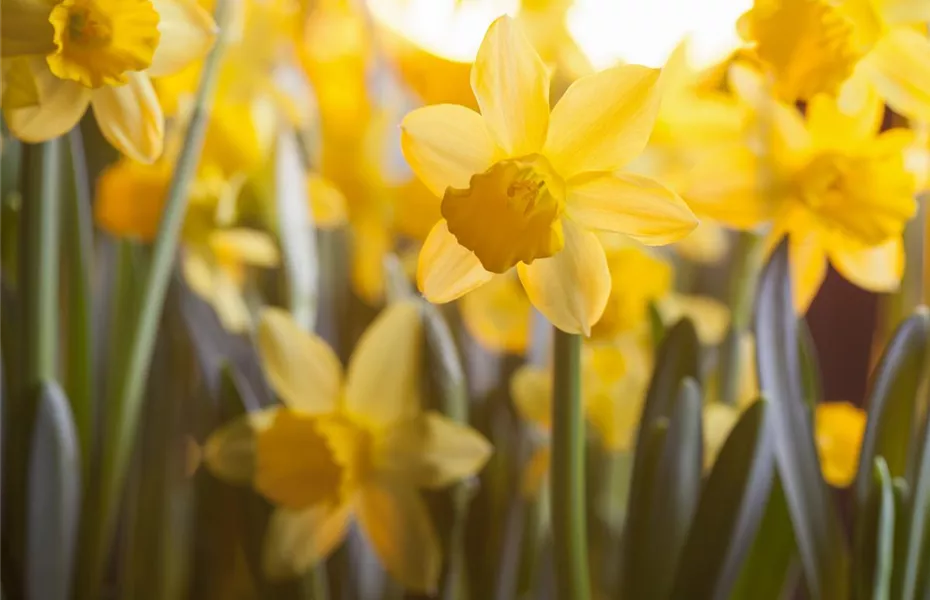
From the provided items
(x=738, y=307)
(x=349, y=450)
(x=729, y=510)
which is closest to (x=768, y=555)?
(x=729, y=510)

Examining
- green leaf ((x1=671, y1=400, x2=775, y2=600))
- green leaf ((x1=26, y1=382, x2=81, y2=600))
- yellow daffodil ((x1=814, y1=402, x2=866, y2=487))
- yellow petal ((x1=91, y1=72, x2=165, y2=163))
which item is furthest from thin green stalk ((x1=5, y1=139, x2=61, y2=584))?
yellow daffodil ((x1=814, y1=402, x2=866, y2=487))

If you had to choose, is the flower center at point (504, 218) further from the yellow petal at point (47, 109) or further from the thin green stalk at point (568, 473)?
the yellow petal at point (47, 109)

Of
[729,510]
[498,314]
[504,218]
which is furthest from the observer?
[498,314]

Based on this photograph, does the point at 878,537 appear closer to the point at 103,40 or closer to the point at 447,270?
the point at 447,270

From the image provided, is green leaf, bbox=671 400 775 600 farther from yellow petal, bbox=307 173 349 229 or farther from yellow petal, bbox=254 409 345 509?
yellow petal, bbox=307 173 349 229

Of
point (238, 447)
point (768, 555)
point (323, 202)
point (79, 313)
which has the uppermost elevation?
point (323, 202)

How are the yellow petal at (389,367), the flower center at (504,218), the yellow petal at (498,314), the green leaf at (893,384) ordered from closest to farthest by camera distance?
the flower center at (504,218) → the green leaf at (893,384) → the yellow petal at (389,367) → the yellow petal at (498,314)

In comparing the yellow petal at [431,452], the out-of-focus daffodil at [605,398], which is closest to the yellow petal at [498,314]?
the out-of-focus daffodil at [605,398]
